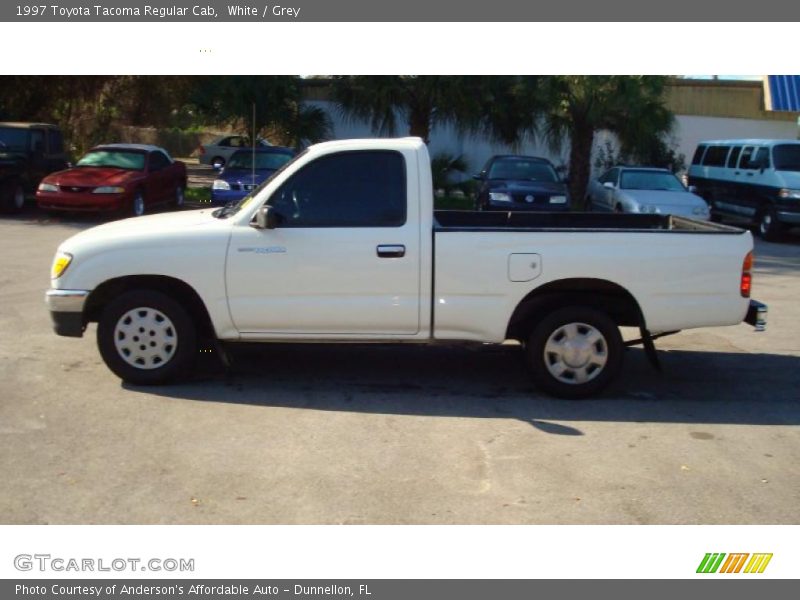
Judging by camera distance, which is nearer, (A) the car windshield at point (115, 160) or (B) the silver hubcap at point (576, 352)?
(B) the silver hubcap at point (576, 352)

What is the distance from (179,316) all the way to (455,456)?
2548 millimetres

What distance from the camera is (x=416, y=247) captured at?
7.02m

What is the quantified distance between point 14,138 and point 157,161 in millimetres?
3076

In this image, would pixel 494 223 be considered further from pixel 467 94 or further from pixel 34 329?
pixel 467 94

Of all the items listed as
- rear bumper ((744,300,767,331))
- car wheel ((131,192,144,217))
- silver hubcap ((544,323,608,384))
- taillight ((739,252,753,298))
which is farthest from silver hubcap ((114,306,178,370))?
car wheel ((131,192,144,217))

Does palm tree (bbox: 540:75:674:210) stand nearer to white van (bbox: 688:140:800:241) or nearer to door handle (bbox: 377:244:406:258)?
white van (bbox: 688:140:800:241)

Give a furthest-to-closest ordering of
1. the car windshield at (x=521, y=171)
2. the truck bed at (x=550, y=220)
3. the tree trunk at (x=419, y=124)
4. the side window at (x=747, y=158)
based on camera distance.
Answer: the tree trunk at (x=419, y=124), the side window at (x=747, y=158), the car windshield at (x=521, y=171), the truck bed at (x=550, y=220)

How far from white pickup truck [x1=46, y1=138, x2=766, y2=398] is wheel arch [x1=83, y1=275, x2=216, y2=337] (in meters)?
0.02

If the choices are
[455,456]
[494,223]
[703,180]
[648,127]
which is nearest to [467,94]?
[648,127]

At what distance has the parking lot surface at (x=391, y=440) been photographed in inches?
204

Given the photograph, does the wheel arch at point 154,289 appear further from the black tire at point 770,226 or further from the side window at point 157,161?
the black tire at point 770,226

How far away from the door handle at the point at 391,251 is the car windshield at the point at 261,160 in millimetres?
12141

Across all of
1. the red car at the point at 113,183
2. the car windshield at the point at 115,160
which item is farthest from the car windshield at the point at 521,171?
the car windshield at the point at 115,160

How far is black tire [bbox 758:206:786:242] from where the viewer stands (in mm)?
19109
